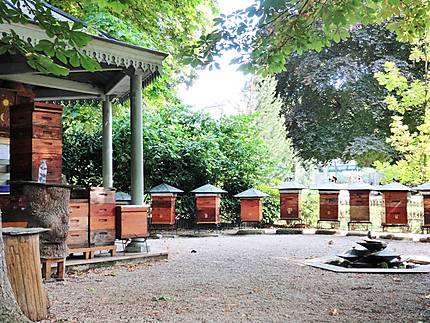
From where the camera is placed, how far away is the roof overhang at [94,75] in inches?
301

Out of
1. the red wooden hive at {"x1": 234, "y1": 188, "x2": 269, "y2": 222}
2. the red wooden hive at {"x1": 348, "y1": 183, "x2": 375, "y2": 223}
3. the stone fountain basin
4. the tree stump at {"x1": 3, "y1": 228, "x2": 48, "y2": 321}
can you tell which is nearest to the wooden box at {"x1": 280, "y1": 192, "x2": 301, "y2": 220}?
the red wooden hive at {"x1": 234, "y1": 188, "x2": 269, "y2": 222}

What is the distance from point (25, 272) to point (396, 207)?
1001 cm

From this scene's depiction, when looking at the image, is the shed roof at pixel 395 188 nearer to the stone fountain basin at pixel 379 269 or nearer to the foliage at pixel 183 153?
the stone fountain basin at pixel 379 269

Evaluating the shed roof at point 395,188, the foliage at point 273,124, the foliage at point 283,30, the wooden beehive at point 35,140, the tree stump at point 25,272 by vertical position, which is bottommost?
the tree stump at point 25,272

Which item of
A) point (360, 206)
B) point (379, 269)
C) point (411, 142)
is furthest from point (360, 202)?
point (379, 269)

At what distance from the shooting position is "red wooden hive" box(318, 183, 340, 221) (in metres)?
13.3

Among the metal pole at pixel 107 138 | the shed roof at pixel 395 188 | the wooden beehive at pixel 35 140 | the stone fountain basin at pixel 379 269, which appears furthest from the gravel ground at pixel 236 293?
the shed roof at pixel 395 188

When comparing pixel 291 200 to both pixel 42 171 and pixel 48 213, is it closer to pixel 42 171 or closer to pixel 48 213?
pixel 42 171

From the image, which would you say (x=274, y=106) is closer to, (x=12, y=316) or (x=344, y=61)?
(x=344, y=61)

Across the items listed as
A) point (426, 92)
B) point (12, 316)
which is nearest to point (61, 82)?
point (12, 316)

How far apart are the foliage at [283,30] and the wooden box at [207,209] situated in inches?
303

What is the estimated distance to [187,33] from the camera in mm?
14523

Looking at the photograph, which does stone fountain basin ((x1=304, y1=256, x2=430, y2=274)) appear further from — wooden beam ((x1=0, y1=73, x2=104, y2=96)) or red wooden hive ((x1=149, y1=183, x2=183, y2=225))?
wooden beam ((x1=0, y1=73, x2=104, y2=96))

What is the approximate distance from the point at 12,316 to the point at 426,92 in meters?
13.4
